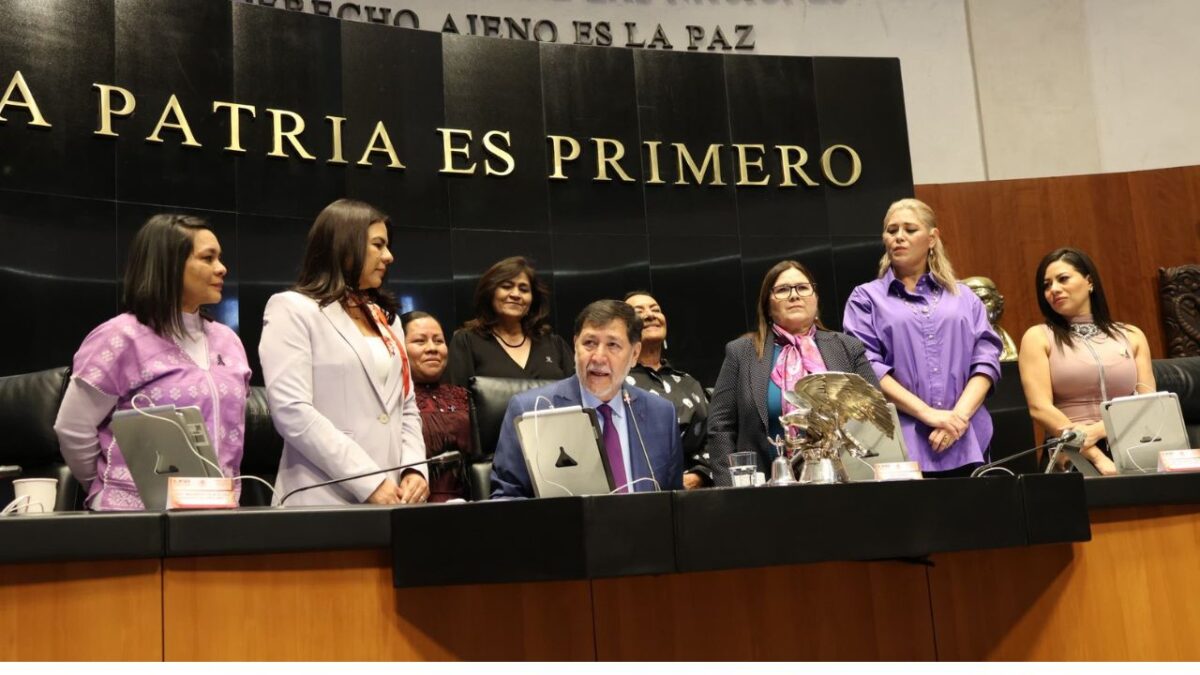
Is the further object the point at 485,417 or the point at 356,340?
the point at 485,417

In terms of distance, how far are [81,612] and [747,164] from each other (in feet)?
16.3

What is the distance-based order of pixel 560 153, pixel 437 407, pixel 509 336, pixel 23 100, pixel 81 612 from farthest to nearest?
1. pixel 560 153
2. pixel 23 100
3. pixel 509 336
4. pixel 437 407
5. pixel 81 612

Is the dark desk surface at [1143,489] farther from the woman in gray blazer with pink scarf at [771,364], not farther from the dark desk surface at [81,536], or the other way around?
the dark desk surface at [81,536]

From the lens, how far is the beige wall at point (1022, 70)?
721 cm

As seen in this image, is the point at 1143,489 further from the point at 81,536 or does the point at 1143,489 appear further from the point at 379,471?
the point at 81,536

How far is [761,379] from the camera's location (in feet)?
10.9

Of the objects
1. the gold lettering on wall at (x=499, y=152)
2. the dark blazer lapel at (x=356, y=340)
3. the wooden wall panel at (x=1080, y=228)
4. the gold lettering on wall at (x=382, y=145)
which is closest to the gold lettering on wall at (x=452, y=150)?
the gold lettering on wall at (x=499, y=152)

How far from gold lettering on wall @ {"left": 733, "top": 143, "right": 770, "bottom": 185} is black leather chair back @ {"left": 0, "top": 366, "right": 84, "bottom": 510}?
3.87m

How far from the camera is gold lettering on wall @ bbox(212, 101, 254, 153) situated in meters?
5.13

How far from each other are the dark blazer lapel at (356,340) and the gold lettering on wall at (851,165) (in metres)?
4.18

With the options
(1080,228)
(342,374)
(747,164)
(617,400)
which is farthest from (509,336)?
(1080,228)

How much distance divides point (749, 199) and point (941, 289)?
2.83m

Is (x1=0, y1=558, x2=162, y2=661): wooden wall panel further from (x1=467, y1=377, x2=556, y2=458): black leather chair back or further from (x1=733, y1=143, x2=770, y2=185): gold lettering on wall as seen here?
(x1=733, y1=143, x2=770, y2=185): gold lettering on wall

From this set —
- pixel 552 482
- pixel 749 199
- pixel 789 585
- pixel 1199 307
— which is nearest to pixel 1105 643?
pixel 789 585
